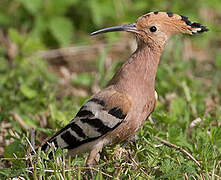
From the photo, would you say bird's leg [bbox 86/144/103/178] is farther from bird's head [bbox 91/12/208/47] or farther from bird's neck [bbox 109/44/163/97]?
bird's head [bbox 91/12/208/47]

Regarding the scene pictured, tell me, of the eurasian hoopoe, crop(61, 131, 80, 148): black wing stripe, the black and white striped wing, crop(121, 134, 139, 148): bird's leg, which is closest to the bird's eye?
the eurasian hoopoe

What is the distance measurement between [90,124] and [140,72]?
1.17ft

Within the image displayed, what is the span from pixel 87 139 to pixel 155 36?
0.61 m

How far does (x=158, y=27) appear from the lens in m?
2.32

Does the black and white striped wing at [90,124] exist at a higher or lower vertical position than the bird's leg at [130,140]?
higher

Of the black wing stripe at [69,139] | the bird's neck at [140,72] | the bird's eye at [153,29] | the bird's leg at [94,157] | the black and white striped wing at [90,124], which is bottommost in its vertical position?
the bird's leg at [94,157]

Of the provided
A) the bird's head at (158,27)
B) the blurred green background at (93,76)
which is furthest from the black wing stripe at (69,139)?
the bird's head at (158,27)

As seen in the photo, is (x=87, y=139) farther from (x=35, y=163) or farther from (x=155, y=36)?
(x=155, y=36)

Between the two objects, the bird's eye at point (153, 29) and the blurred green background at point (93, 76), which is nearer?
the bird's eye at point (153, 29)

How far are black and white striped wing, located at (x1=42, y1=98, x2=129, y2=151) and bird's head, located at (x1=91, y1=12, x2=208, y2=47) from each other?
1.26 ft

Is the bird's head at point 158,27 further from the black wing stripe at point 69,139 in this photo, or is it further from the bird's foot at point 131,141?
the black wing stripe at point 69,139

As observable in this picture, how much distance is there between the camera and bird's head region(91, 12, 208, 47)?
2.32 meters

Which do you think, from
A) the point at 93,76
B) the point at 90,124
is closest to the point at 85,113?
the point at 90,124

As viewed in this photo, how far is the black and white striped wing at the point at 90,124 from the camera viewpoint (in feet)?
7.47
